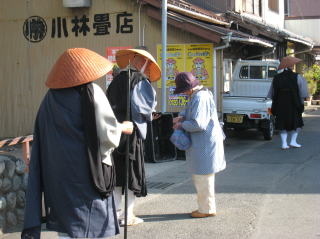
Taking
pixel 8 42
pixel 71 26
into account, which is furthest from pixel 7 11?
pixel 71 26

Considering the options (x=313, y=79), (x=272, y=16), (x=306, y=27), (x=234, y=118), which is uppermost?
(x=272, y=16)

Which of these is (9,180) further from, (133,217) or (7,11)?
(7,11)

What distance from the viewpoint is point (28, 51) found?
15023mm

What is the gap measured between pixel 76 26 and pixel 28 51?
1.80 m

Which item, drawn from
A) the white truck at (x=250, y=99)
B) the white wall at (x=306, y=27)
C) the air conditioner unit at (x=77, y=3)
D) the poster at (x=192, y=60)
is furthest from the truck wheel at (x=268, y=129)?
the white wall at (x=306, y=27)

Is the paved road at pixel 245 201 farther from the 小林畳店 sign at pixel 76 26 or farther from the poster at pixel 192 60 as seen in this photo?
the 小林畳店 sign at pixel 76 26

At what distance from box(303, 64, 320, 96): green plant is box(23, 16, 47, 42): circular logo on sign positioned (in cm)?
1300

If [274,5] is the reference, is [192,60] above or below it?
below

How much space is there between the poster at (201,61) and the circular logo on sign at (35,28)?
445cm

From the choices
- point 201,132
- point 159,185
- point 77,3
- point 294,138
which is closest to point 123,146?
point 201,132

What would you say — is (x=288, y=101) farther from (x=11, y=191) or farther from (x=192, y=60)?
(x=11, y=191)

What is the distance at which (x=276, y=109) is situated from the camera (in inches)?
452

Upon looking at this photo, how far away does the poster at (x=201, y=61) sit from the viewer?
13.0m

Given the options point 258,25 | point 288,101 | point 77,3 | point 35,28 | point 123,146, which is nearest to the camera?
point 123,146
